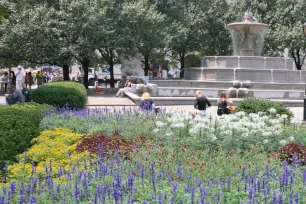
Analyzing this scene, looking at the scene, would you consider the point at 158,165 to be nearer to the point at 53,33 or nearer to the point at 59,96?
the point at 59,96

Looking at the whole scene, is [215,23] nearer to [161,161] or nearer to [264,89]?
[264,89]

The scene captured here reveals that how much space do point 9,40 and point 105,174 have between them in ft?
74.3

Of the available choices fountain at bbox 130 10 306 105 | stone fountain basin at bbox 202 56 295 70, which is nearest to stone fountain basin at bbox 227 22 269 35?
fountain at bbox 130 10 306 105

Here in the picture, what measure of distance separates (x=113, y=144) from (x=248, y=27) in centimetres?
2235

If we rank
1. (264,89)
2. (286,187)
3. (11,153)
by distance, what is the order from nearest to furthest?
(286,187), (11,153), (264,89)

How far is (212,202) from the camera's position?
487 centimetres

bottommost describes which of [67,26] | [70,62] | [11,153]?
[11,153]

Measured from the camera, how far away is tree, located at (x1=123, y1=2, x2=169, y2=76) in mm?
31406

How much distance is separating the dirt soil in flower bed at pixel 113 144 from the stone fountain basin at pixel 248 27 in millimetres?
21154

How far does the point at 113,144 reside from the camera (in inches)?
331

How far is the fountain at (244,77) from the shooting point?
22984 mm

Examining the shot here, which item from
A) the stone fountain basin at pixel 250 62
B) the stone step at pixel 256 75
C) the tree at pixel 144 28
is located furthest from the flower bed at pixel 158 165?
the tree at pixel 144 28

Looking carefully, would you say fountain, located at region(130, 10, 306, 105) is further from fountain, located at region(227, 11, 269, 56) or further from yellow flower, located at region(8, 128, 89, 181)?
yellow flower, located at region(8, 128, 89, 181)

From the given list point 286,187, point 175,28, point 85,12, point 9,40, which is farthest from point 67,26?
point 286,187
